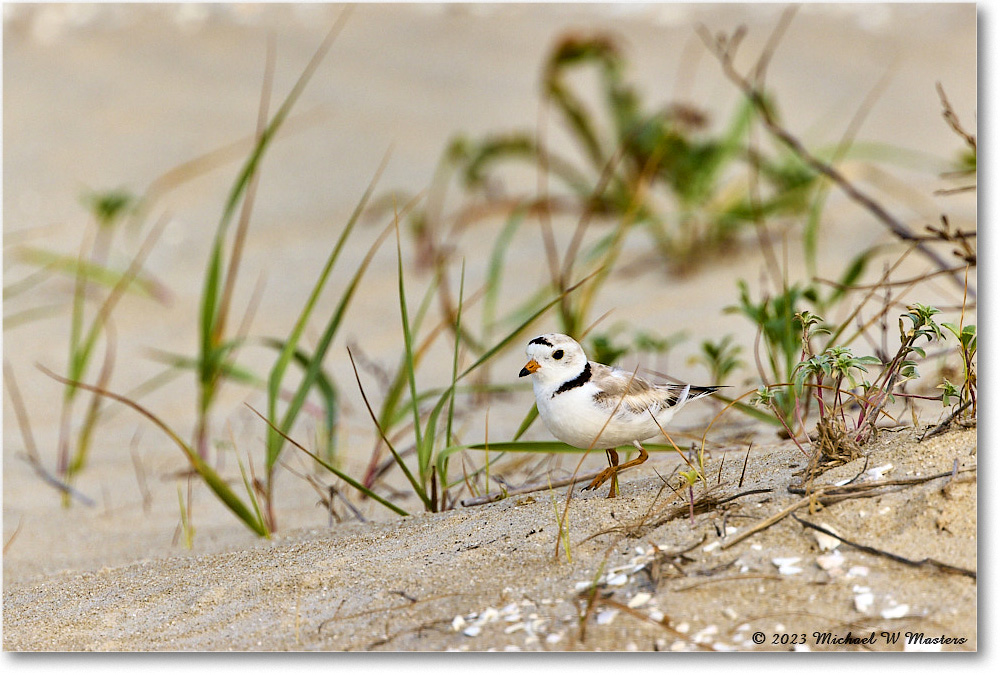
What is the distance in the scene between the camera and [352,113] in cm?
710

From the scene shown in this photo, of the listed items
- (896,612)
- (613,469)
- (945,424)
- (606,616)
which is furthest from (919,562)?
(613,469)

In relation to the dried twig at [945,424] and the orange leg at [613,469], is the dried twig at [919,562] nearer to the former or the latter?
the dried twig at [945,424]

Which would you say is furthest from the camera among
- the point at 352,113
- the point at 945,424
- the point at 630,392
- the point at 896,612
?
the point at 352,113

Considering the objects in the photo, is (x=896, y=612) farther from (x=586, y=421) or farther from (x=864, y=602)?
(x=586, y=421)

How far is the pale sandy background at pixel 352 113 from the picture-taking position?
5.13 metres

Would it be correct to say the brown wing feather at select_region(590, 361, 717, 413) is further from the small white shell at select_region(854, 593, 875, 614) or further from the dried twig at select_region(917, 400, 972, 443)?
the small white shell at select_region(854, 593, 875, 614)

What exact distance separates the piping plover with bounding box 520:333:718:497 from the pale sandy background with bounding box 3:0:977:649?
2176mm

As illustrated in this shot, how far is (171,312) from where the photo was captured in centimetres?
534

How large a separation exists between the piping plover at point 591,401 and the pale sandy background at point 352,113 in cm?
218

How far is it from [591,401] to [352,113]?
Answer: 536 cm

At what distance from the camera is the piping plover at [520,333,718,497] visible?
217 cm

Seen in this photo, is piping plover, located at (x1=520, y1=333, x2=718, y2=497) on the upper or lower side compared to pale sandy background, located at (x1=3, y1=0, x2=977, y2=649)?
lower

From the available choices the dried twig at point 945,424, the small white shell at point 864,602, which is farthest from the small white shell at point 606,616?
the dried twig at point 945,424

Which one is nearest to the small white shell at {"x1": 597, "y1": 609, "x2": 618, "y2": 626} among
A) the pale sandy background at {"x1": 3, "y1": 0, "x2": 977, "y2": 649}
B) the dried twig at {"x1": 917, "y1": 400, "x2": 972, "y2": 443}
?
the dried twig at {"x1": 917, "y1": 400, "x2": 972, "y2": 443}
